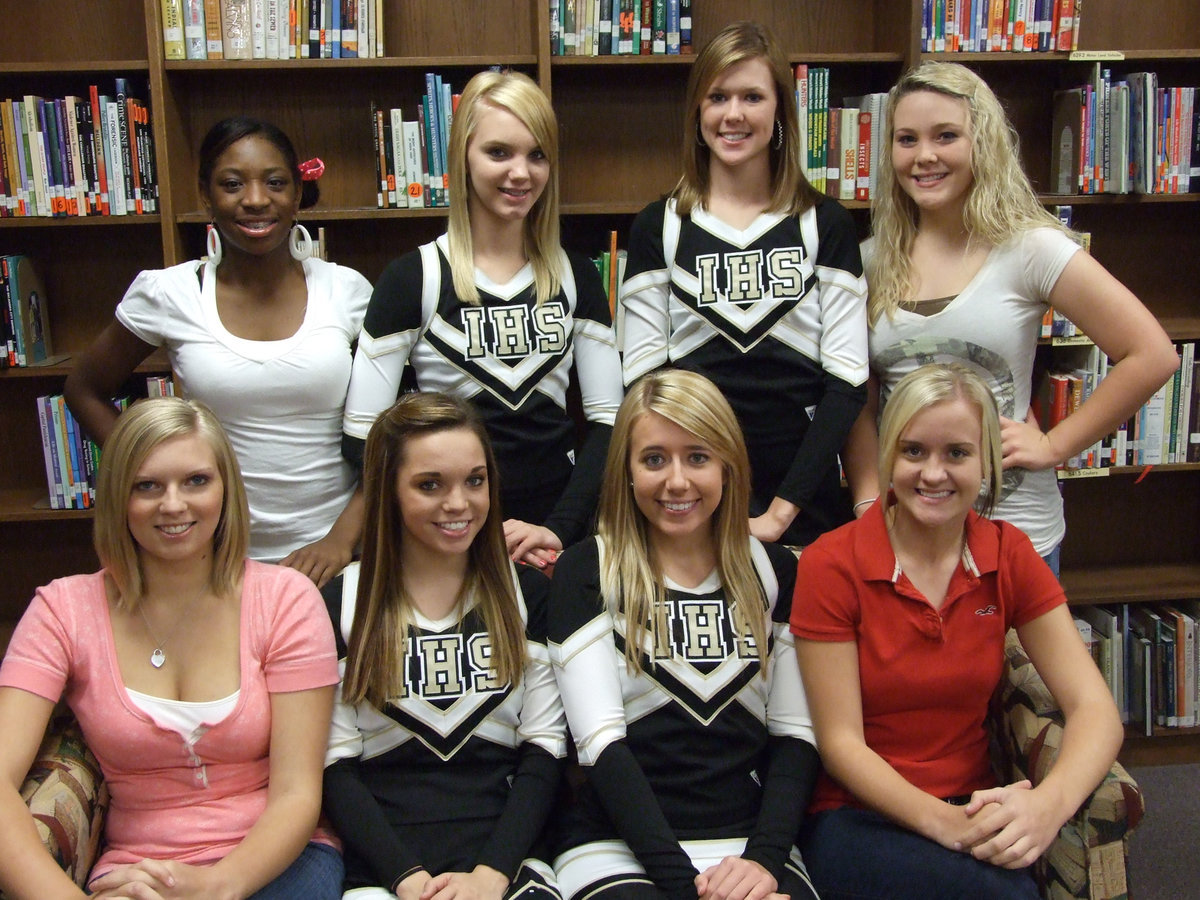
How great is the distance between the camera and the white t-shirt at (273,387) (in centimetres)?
202

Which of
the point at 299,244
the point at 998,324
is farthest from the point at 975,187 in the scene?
the point at 299,244

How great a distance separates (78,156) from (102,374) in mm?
892

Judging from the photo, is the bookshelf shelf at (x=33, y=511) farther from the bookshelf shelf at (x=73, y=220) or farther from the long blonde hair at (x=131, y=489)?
the long blonde hair at (x=131, y=489)

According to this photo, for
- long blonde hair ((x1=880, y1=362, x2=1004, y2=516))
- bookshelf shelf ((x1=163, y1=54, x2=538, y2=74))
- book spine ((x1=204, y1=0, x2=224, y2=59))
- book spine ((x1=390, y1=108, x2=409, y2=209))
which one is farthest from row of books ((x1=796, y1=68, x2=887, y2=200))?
book spine ((x1=204, y1=0, x2=224, y2=59))

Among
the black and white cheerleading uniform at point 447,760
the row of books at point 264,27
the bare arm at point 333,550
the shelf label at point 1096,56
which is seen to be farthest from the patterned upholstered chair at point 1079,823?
the row of books at point 264,27

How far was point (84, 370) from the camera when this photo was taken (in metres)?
2.22

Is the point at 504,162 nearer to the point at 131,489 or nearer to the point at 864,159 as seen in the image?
the point at 131,489

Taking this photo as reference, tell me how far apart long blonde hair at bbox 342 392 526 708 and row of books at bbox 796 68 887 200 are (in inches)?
60.6

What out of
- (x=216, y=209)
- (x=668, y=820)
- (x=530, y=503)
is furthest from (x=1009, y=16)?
(x=668, y=820)

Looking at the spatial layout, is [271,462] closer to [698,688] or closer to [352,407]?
[352,407]

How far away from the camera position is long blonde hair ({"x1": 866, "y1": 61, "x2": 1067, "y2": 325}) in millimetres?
2041

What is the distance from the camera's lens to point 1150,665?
10.2 ft

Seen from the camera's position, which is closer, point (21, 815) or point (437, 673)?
point (21, 815)

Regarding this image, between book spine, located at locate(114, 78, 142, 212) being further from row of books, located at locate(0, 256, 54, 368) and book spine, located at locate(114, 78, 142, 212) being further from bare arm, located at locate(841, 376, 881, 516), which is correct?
bare arm, located at locate(841, 376, 881, 516)
